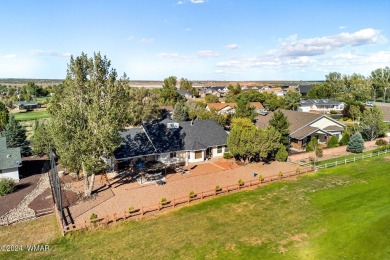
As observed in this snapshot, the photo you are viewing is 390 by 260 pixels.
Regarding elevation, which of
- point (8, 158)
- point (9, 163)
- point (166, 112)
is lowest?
point (9, 163)

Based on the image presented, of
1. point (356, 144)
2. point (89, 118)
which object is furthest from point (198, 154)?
point (356, 144)

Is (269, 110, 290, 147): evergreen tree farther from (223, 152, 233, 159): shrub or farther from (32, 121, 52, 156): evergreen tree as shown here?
(32, 121, 52, 156): evergreen tree

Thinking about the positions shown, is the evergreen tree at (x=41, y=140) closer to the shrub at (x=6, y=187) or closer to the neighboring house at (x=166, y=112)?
the shrub at (x=6, y=187)

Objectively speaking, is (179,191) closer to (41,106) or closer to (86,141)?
(86,141)

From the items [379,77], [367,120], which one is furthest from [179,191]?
[379,77]

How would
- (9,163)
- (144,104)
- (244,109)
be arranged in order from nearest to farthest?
(9,163)
(244,109)
(144,104)

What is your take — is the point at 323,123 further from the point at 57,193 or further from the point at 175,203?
the point at 57,193
